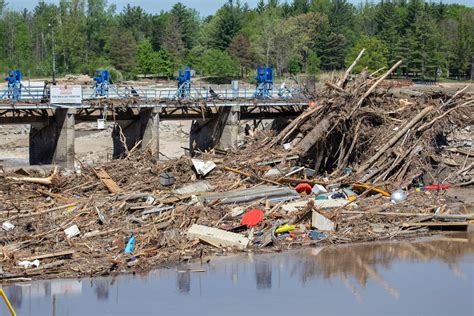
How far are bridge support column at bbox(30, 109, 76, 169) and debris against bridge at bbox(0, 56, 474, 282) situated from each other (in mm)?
7529

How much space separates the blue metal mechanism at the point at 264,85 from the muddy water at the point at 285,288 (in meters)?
20.5

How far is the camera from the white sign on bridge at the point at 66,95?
128ft

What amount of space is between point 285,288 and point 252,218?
13.7 feet

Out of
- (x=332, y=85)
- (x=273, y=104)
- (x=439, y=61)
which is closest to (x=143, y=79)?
(x=439, y=61)

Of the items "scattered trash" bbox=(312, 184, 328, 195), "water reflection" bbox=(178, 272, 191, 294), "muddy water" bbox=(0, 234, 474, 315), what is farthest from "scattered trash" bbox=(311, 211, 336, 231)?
"water reflection" bbox=(178, 272, 191, 294)

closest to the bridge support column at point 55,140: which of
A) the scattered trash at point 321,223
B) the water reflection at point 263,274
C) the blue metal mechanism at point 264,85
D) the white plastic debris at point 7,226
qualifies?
the blue metal mechanism at point 264,85

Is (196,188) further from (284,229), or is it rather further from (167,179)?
(284,229)

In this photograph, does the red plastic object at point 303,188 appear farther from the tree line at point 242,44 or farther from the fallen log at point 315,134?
the tree line at point 242,44

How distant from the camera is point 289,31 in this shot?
300ft

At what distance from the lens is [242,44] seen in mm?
92812

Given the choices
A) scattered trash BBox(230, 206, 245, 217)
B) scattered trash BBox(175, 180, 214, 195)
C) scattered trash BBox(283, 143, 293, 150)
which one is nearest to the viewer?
scattered trash BBox(230, 206, 245, 217)

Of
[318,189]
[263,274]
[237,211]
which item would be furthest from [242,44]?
[263,274]

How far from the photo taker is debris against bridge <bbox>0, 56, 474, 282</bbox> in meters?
24.5

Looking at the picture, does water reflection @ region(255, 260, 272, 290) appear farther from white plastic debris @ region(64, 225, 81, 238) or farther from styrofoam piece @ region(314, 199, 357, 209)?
white plastic debris @ region(64, 225, 81, 238)
